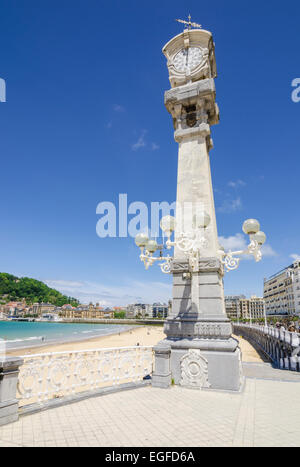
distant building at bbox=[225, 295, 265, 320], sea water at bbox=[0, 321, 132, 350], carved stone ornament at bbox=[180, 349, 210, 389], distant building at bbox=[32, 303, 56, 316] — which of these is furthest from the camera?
distant building at bbox=[32, 303, 56, 316]

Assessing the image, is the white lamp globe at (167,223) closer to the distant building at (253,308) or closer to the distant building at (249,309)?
the distant building at (249,309)

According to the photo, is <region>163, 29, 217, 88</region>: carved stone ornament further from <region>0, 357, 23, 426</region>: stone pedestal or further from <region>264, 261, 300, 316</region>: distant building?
<region>264, 261, 300, 316</region>: distant building

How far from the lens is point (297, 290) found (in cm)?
7481

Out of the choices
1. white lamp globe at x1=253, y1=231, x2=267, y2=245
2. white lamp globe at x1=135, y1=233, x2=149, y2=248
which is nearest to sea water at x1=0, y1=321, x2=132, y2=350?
white lamp globe at x1=135, y1=233, x2=149, y2=248

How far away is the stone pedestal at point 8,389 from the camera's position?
15.0 ft

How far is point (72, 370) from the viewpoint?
6930 millimetres

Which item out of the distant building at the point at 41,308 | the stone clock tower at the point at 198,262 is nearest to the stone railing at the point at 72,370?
the stone clock tower at the point at 198,262

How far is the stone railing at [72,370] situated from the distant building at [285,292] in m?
77.1

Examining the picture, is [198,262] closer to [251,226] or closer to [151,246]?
[151,246]

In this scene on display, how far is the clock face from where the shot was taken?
33.7 ft

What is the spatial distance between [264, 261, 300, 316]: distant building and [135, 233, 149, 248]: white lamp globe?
77.5 meters

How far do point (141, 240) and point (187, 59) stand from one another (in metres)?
7.90
